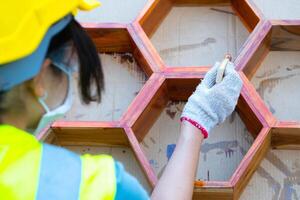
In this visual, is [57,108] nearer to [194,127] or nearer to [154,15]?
[194,127]

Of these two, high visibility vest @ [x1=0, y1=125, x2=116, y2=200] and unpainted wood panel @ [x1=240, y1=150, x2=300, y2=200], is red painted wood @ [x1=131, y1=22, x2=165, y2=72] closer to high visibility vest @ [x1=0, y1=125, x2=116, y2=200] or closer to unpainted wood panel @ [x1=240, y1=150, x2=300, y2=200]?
unpainted wood panel @ [x1=240, y1=150, x2=300, y2=200]

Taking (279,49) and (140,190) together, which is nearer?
(140,190)

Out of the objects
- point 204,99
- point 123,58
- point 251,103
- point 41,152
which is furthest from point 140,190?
point 123,58

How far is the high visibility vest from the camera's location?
0.53 m

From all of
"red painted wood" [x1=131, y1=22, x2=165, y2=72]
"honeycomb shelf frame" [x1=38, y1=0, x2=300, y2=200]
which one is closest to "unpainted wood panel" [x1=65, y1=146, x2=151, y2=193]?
"honeycomb shelf frame" [x1=38, y1=0, x2=300, y2=200]

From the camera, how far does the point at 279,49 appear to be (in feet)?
3.74

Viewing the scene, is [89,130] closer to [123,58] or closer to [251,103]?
[123,58]

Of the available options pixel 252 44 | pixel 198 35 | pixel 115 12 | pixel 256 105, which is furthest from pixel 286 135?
pixel 115 12

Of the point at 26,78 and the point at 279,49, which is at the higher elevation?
the point at 279,49

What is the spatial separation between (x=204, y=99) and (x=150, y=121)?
0.24 meters

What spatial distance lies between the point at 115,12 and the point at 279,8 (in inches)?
13.2

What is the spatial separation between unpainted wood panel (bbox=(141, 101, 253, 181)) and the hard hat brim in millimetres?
558

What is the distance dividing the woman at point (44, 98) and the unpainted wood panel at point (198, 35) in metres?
0.54

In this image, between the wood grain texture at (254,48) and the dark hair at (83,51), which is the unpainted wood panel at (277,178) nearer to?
the wood grain texture at (254,48)
